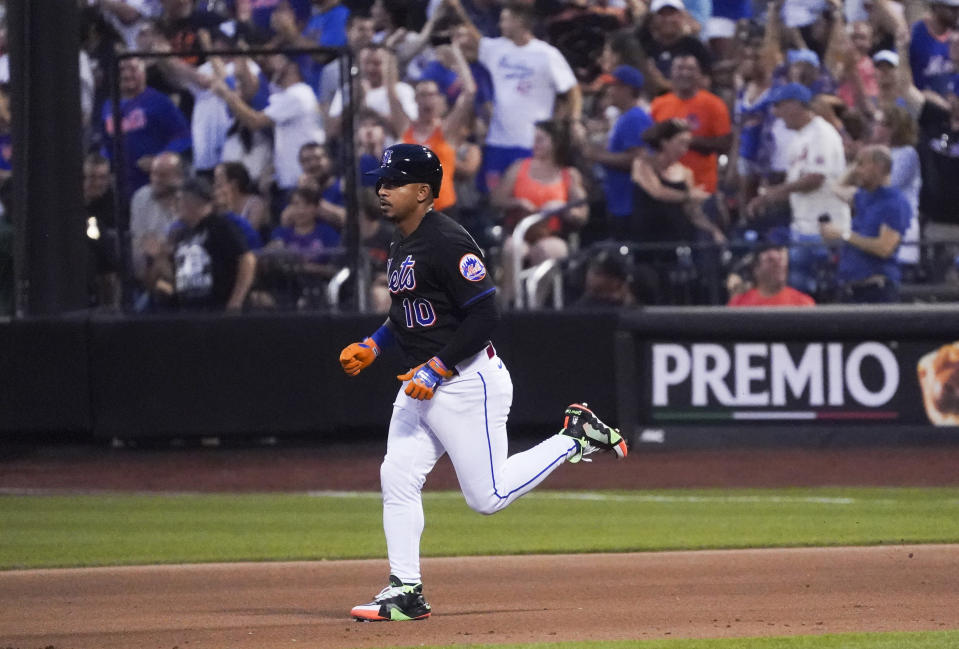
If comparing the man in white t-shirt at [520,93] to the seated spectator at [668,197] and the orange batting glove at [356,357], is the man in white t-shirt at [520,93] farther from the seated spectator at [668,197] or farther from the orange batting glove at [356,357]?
the orange batting glove at [356,357]

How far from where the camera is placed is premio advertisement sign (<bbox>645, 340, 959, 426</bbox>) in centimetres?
1184

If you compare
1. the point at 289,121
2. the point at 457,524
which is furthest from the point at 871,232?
the point at 289,121

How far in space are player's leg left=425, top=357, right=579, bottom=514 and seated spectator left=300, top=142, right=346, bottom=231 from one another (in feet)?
21.2

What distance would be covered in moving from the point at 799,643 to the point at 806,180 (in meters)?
7.56

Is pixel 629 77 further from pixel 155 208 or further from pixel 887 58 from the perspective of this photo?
pixel 155 208

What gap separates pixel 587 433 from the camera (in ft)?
19.3

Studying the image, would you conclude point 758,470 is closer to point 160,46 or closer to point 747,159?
point 747,159

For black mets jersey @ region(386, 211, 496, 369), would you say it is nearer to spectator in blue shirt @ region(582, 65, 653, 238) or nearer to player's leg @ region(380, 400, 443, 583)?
player's leg @ region(380, 400, 443, 583)

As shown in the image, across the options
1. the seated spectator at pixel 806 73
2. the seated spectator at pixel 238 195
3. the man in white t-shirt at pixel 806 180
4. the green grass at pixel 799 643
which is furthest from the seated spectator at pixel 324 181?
the green grass at pixel 799 643

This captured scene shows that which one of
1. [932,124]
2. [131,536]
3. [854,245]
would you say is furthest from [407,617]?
[932,124]

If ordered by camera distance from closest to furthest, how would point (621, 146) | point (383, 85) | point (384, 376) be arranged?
point (384, 376), point (621, 146), point (383, 85)

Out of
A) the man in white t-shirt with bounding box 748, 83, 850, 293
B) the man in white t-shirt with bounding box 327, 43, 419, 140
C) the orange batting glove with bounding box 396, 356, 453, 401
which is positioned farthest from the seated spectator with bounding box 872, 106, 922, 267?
the orange batting glove with bounding box 396, 356, 453, 401

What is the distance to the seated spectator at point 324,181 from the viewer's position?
38.9 ft

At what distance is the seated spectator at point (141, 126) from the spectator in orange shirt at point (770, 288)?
4734 mm
